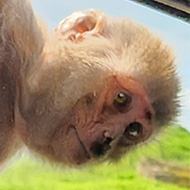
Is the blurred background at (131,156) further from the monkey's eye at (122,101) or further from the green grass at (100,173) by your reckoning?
the monkey's eye at (122,101)

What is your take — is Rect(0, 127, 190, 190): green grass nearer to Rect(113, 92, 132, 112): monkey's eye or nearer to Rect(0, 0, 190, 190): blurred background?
Rect(0, 0, 190, 190): blurred background

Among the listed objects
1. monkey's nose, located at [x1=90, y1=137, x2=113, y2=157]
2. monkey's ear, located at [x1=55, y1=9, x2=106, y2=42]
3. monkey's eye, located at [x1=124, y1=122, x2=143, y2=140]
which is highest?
monkey's ear, located at [x1=55, y1=9, x2=106, y2=42]

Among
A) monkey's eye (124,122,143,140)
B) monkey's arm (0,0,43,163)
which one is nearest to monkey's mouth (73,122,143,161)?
monkey's eye (124,122,143,140)

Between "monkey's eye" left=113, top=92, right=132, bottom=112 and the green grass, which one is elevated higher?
"monkey's eye" left=113, top=92, right=132, bottom=112

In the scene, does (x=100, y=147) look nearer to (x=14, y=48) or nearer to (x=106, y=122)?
(x=106, y=122)

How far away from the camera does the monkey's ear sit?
1.06m

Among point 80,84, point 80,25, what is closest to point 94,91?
point 80,84

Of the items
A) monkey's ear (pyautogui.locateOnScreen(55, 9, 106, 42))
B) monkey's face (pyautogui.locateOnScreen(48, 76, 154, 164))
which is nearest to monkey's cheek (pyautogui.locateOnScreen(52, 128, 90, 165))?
monkey's face (pyautogui.locateOnScreen(48, 76, 154, 164))

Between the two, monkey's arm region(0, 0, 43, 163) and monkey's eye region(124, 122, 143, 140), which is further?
monkey's eye region(124, 122, 143, 140)

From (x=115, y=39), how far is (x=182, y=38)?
188 millimetres

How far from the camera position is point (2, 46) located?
3.26ft

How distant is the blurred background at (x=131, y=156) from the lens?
1081 millimetres

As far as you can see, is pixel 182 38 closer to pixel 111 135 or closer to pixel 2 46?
pixel 111 135

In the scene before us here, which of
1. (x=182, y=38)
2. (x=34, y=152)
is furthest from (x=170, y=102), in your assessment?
(x=34, y=152)
